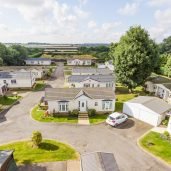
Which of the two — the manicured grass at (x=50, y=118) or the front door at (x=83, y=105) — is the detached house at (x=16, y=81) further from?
the front door at (x=83, y=105)

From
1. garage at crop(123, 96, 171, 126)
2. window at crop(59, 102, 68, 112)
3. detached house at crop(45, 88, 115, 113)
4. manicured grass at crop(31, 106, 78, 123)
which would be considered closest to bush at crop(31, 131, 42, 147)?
manicured grass at crop(31, 106, 78, 123)

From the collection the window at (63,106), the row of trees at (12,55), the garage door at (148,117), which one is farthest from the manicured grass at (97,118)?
the row of trees at (12,55)

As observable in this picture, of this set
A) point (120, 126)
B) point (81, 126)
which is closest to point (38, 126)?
point (81, 126)

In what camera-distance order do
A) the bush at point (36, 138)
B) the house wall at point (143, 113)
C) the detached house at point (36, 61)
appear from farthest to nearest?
the detached house at point (36, 61), the house wall at point (143, 113), the bush at point (36, 138)

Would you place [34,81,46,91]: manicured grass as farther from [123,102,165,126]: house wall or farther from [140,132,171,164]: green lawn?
[140,132,171,164]: green lawn

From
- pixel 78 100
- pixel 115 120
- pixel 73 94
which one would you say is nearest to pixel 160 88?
pixel 115 120

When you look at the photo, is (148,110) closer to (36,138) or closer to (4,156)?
(36,138)

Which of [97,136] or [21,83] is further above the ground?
[21,83]
